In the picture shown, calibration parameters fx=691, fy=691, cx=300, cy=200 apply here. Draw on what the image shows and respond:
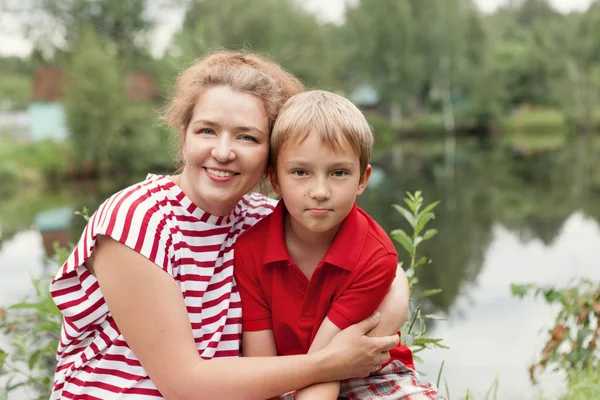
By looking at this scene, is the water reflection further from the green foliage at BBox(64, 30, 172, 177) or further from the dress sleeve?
the green foliage at BBox(64, 30, 172, 177)

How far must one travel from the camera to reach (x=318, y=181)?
2.28 metres

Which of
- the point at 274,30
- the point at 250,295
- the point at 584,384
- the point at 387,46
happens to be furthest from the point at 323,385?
the point at 387,46

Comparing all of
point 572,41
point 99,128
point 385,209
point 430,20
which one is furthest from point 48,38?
point 572,41

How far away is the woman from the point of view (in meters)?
2.12

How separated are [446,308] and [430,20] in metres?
34.4

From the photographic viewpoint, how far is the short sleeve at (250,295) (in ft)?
7.76

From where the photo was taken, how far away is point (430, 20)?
40.7m

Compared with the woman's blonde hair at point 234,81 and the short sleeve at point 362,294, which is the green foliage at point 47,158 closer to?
the woman's blonde hair at point 234,81

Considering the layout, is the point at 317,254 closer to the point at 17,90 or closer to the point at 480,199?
the point at 480,199

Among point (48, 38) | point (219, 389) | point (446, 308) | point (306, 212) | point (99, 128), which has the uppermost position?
point (48, 38)

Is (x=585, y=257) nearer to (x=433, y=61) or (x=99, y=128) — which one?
(x=99, y=128)

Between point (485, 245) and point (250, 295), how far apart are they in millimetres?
10778

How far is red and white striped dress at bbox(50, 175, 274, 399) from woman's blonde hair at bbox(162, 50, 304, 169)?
287 millimetres

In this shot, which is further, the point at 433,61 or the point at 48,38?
the point at 433,61
